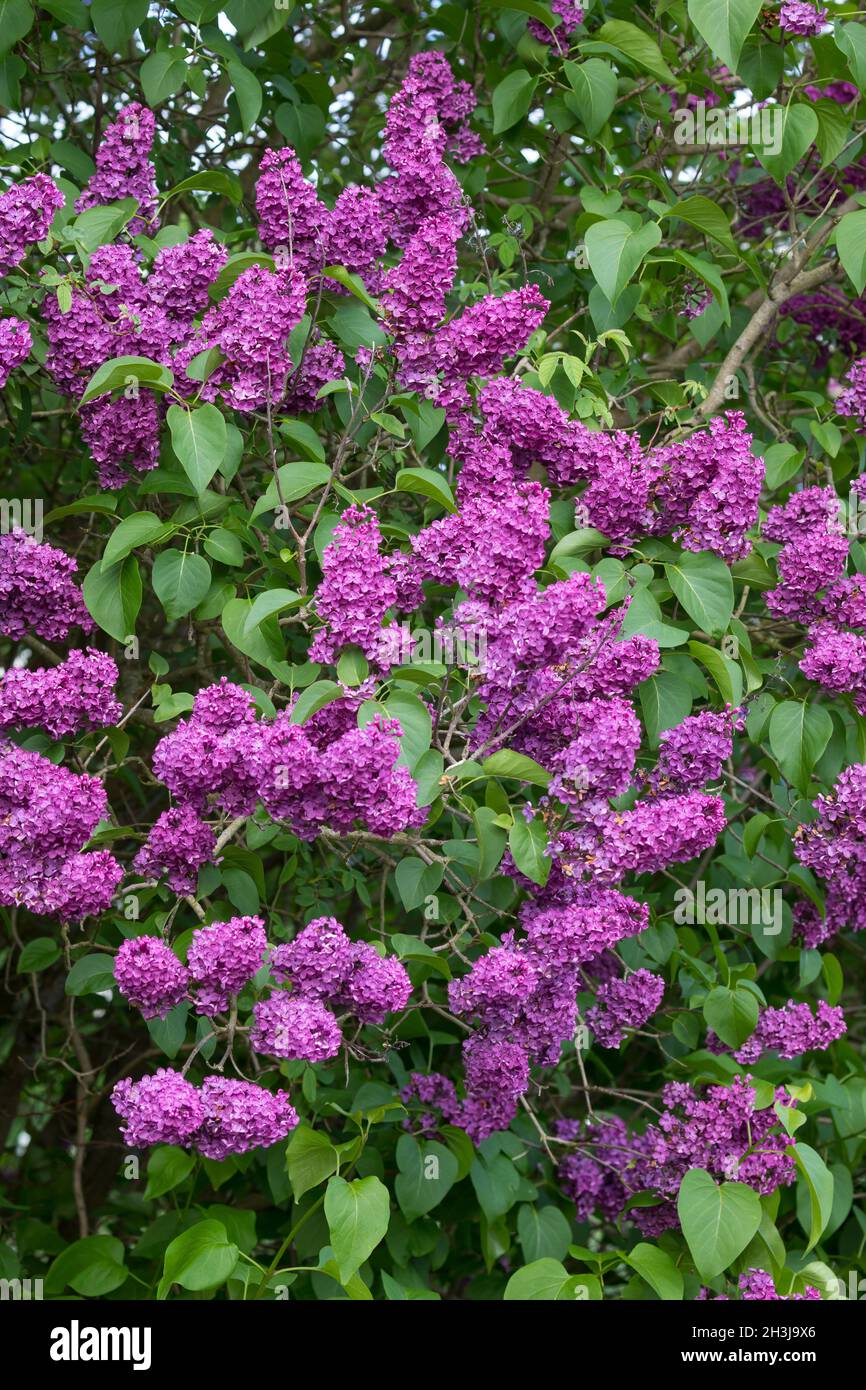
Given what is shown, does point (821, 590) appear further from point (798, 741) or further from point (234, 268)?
point (234, 268)

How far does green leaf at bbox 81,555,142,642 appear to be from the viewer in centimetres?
240

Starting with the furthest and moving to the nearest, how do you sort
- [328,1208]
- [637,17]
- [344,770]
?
[637,17] < [328,1208] < [344,770]

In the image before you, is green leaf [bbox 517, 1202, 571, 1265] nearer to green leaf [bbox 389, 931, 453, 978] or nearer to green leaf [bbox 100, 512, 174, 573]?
green leaf [bbox 389, 931, 453, 978]

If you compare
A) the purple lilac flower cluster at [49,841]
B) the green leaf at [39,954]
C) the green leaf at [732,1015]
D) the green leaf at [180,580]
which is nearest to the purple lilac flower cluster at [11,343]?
the green leaf at [180,580]

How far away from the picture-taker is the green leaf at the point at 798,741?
8.81 ft

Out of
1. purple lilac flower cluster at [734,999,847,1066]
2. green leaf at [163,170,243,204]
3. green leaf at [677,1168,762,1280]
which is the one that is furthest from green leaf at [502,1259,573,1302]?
green leaf at [163,170,243,204]

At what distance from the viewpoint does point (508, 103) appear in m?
2.98

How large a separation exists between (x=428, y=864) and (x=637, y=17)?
218cm

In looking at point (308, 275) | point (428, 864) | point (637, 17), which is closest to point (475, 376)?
point (308, 275)

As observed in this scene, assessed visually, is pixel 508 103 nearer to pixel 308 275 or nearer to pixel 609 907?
pixel 308 275

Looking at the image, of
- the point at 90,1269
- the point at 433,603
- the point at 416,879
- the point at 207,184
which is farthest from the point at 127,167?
the point at 90,1269

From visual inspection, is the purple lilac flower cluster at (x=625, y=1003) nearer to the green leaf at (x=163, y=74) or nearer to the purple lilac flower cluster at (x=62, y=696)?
the purple lilac flower cluster at (x=62, y=696)

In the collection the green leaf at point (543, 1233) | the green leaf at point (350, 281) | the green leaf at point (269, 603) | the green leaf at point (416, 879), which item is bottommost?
the green leaf at point (543, 1233)

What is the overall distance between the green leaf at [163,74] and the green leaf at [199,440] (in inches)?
30.3
